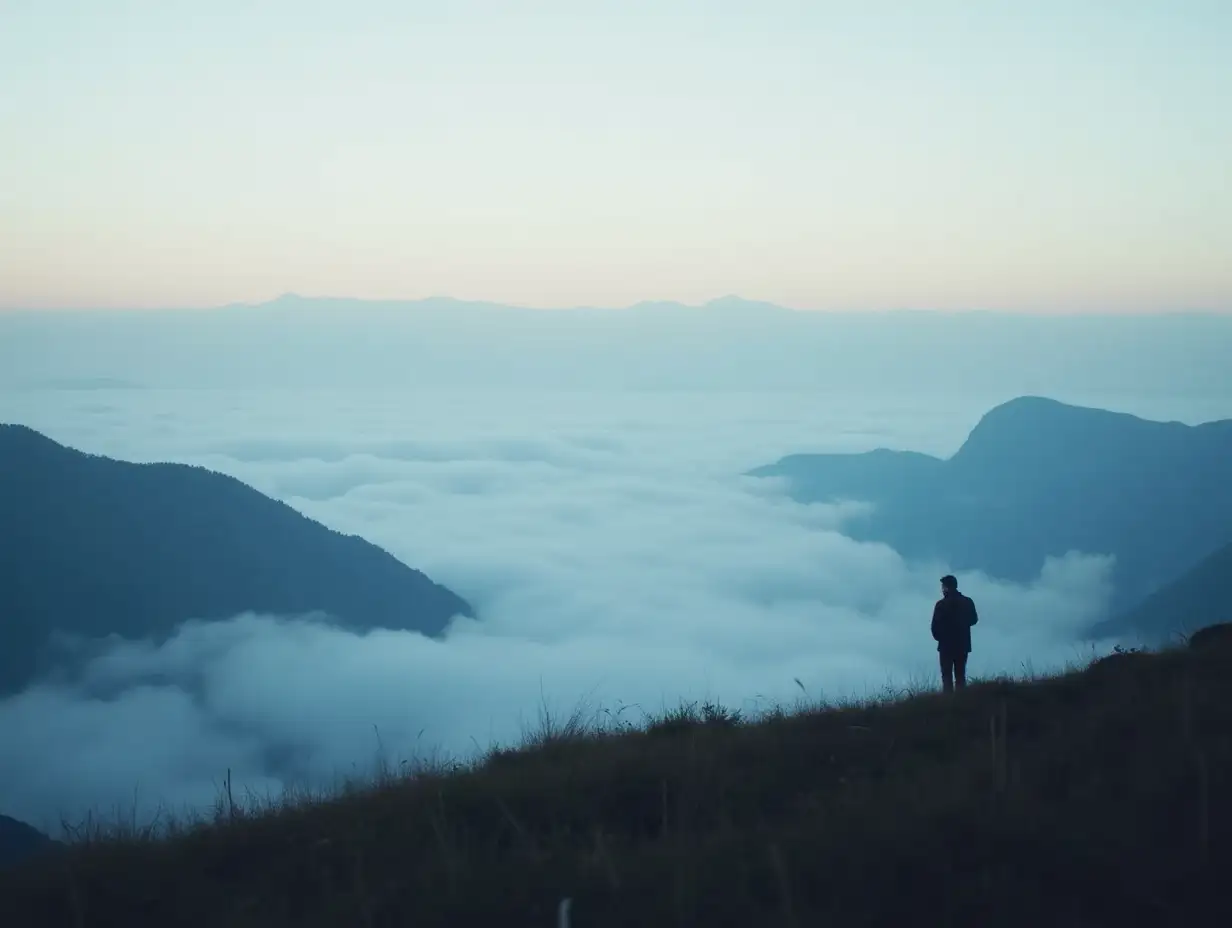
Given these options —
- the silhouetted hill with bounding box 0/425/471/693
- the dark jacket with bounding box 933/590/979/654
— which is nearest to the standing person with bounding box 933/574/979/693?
the dark jacket with bounding box 933/590/979/654

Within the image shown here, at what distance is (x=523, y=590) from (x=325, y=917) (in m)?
153

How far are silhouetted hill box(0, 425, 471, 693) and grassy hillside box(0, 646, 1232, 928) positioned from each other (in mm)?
97859

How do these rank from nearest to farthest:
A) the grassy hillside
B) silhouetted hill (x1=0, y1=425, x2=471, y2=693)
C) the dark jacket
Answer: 1. the grassy hillside
2. the dark jacket
3. silhouetted hill (x1=0, y1=425, x2=471, y2=693)

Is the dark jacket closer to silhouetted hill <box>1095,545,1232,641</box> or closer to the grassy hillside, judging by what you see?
the grassy hillside

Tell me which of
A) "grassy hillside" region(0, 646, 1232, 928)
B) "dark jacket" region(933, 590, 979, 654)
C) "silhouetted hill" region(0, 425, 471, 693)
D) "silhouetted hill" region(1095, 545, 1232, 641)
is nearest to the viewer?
"grassy hillside" region(0, 646, 1232, 928)

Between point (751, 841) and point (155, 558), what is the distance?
112m

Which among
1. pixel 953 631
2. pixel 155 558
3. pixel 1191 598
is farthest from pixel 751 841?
pixel 155 558

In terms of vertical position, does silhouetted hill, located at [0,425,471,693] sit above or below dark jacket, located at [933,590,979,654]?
below

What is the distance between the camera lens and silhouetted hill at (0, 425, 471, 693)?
94.8 m

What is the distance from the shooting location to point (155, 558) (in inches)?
4097

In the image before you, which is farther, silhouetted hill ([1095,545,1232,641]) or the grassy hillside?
silhouetted hill ([1095,545,1232,641])

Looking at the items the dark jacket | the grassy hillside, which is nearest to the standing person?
the dark jacket

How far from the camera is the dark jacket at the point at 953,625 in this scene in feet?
33.0

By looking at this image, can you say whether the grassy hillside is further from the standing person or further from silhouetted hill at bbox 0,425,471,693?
silhouetted hill at bbox 0,425,471,693
